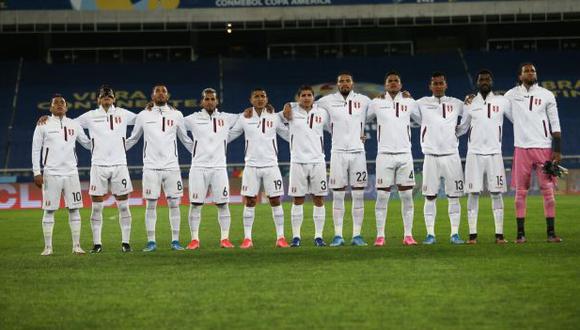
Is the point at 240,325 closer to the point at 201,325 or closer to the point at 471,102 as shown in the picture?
the point at 201,325

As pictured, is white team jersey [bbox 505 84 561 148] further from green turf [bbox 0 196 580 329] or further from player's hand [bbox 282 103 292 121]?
player's hand [bbox 282 103 292 121]

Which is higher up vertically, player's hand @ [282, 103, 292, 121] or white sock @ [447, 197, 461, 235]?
player's hand @ [282, 103, 292, 121]

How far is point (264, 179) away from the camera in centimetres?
1465

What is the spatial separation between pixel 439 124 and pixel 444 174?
69 centimetres

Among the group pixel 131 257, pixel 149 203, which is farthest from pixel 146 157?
pixel 131 257

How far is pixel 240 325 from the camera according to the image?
8500 mm

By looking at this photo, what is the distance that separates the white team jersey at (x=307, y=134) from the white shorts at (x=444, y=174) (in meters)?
1.51

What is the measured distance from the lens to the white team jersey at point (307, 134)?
1448 cm

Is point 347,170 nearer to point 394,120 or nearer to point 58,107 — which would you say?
point 394,120

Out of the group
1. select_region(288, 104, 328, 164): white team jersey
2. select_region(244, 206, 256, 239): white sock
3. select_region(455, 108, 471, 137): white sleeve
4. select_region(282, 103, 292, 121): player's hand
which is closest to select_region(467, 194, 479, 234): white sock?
select_region(455, 108, 471, 137): white sleeve

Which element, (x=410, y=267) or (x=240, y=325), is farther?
(x=410, y=267)

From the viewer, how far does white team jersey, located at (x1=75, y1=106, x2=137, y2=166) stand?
14.4 m

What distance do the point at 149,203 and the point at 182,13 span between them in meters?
20.6

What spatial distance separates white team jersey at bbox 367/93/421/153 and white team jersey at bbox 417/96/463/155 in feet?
0.60
